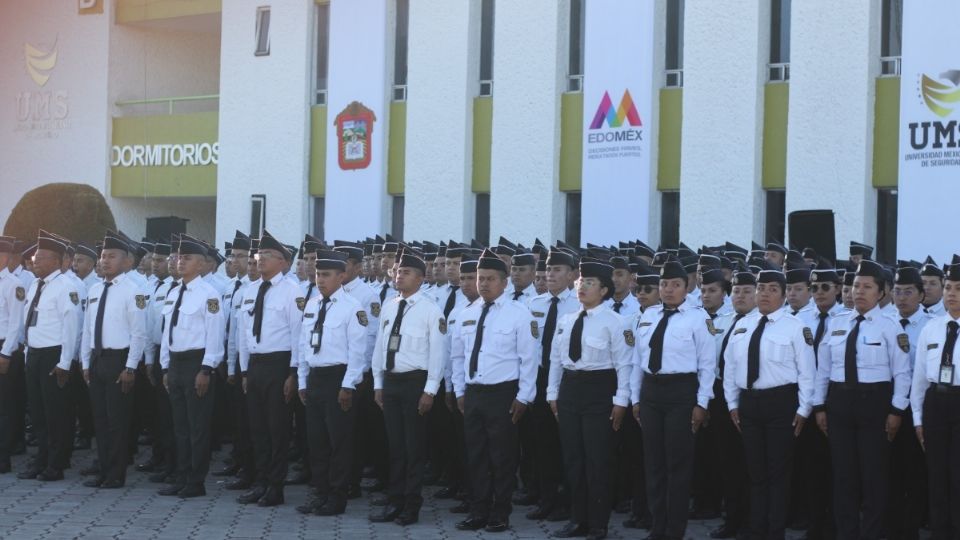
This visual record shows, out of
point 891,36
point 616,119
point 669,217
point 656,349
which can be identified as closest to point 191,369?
point 656,349

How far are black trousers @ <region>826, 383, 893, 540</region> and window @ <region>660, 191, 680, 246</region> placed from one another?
11.7 metres

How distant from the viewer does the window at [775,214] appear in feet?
68.5

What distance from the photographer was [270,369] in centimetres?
1275

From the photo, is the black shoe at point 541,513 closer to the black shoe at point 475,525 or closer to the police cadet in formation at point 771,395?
the black shoe at point 475,525

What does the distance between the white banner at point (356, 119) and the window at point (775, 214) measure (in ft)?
26.3

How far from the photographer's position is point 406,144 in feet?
84.4

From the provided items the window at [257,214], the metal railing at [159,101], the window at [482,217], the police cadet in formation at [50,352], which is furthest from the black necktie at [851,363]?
the metal railing at [159,101]

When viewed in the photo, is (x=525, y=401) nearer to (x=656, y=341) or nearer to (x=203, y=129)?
(x=656, y=341)

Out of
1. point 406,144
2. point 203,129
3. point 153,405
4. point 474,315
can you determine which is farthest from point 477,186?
point 474,315

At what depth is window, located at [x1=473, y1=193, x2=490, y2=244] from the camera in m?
24.8

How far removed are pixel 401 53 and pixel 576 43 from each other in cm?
419

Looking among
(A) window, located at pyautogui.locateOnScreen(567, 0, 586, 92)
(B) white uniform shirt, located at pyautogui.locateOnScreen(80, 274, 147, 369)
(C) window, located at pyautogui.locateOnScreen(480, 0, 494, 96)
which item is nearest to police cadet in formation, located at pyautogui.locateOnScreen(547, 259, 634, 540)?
(B) white uniform shirt, located at pyautogui.locateOnScreen(80, 274, 147, 369)

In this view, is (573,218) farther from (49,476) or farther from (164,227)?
(49,476)

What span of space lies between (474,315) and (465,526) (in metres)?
1.69
